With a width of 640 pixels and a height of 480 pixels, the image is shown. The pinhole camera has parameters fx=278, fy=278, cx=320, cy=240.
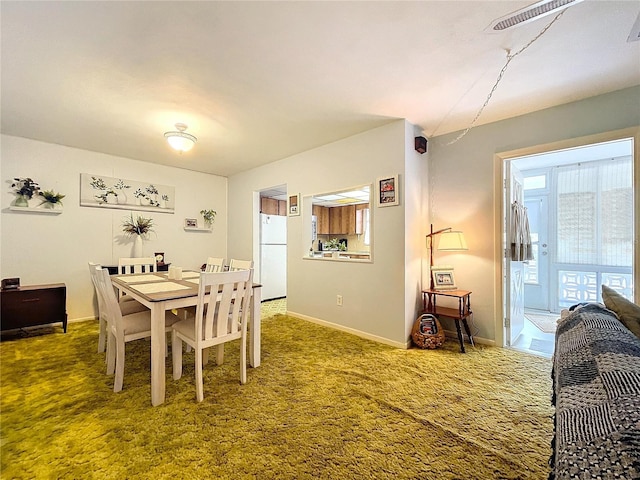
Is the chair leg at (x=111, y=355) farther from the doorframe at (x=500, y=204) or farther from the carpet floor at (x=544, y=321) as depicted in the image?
the carpet floor at (x=544, y=321)

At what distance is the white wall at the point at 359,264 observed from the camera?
3.06 m

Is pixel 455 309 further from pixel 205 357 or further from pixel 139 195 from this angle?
pixel 139 195

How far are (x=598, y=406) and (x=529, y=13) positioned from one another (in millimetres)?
1946

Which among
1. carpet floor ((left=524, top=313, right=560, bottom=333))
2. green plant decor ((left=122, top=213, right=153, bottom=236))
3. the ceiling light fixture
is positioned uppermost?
the ceiling light fixture

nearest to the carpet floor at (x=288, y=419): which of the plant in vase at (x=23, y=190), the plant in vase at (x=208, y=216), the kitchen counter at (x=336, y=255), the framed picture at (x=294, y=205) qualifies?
the kitchen counter at (x=336, y=255)

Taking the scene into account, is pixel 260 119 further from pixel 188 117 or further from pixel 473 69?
pixel 473 69

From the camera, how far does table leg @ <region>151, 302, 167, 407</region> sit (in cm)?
190

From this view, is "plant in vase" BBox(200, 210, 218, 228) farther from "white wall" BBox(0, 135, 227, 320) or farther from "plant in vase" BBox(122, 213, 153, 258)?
"plant in vase" BBox(122, 213, 153, 258)

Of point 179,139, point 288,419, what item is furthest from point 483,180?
point 179,139

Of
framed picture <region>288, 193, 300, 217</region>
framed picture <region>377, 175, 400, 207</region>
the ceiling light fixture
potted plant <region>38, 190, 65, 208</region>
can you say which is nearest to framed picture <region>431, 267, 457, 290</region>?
framed picture <region>377, 175, 400, 207</region>

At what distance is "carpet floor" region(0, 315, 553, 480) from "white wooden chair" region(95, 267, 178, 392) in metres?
0.15

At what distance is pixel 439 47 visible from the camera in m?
1.88

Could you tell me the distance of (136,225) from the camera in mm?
4465

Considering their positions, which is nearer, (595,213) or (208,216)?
(595,213)
